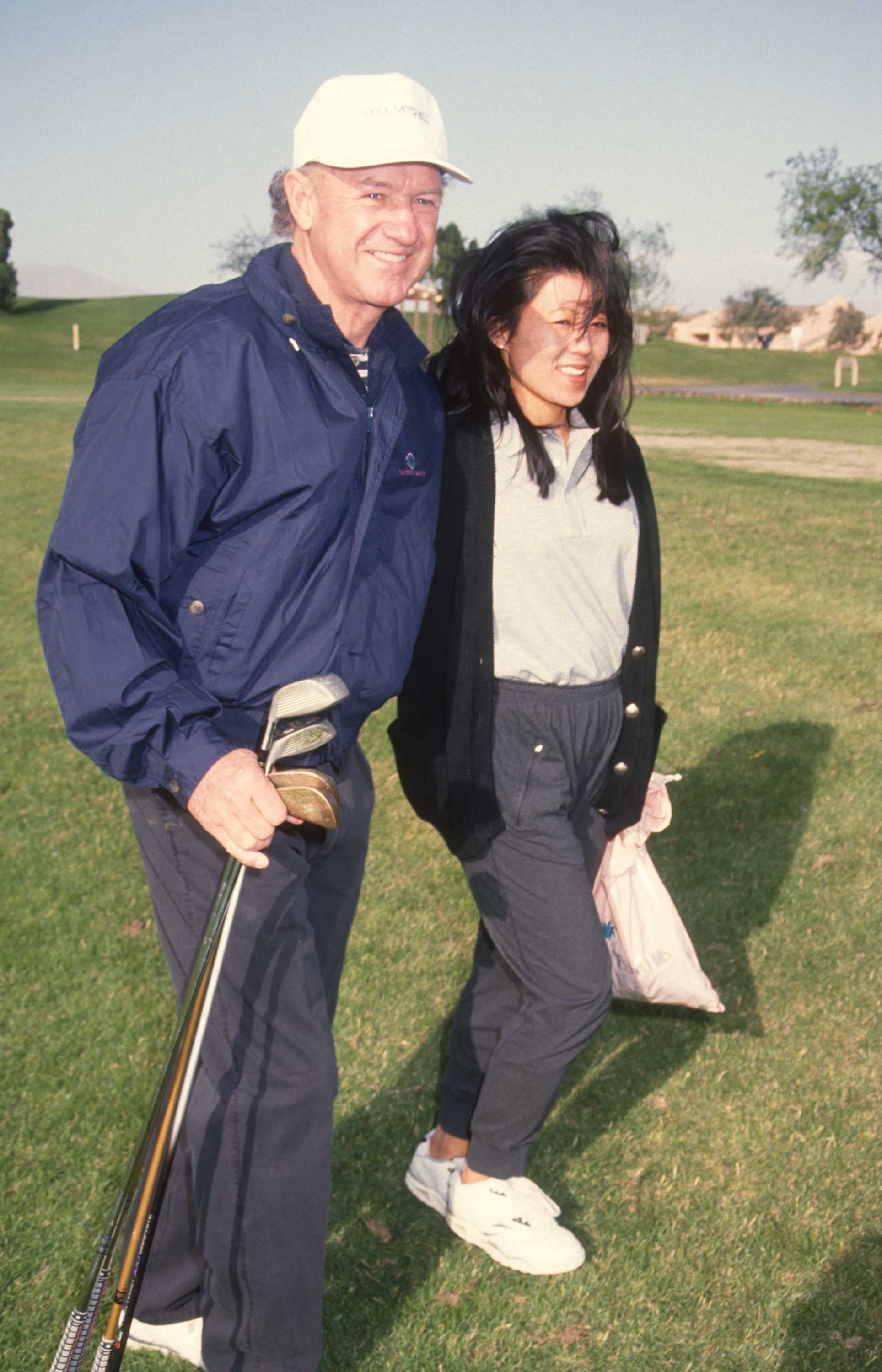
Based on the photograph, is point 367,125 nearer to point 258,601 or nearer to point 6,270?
point 258,601

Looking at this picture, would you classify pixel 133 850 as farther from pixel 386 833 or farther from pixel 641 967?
pixel 641 967

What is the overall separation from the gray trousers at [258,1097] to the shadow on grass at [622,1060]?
24.0 inches

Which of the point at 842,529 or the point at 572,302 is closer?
the point at 572,302

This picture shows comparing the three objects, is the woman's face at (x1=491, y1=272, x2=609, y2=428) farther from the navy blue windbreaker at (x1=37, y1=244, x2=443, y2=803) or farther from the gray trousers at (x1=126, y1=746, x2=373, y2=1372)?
the gray trousers at (x1=126, y1=746, x2=373, y2=1372)

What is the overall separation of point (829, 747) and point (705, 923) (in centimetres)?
223

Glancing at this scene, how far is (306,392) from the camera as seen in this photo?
8.28 ft

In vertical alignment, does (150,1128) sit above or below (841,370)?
above

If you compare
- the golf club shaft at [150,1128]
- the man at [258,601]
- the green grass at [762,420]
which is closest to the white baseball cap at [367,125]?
the man at [258,601]

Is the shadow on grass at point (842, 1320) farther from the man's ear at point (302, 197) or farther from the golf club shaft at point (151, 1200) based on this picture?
the man's ear at point (302, 197)

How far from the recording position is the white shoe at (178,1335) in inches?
118

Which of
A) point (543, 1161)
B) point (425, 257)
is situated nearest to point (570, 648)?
point (425, 257)

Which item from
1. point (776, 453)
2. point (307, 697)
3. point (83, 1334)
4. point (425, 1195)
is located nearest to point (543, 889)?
point (425, 1195)

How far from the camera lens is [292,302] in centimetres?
255

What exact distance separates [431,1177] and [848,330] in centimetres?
10043
